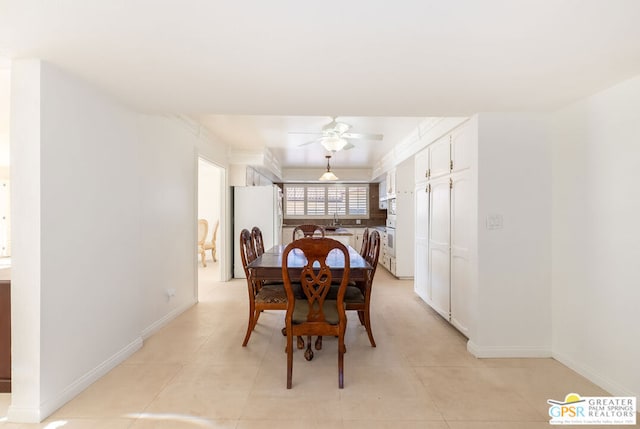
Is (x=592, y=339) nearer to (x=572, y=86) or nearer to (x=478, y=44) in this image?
(x=572, y=86)

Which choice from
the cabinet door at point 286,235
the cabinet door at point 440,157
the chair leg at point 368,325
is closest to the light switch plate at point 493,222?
the cabinet door at point 440,157

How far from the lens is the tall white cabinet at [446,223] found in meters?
2.76

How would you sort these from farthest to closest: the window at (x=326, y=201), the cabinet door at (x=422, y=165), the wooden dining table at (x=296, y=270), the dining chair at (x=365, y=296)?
1. the window at (x=326, y=201)
2. the cabinet door at (x=422, y=165)
3. the dining chair at (x=365, y=296)
4. the wooden dining table at (x=296, y=270)

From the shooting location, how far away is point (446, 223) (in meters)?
3.17

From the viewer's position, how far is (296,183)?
28.0 feet

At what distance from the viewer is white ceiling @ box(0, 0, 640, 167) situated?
50.9 inches

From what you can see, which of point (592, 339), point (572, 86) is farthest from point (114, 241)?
A: point (592, 339)

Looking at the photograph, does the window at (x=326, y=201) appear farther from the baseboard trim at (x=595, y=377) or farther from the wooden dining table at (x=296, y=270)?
the baseboard trim at (x=595, y=377)

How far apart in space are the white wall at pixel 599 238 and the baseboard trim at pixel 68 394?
357cm

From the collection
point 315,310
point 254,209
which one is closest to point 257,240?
point 315,310

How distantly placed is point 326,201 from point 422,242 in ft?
15.6

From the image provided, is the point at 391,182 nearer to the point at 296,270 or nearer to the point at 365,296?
the point at 365,296

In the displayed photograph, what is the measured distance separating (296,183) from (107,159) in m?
6.33

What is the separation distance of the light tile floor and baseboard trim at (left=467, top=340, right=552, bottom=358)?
0.06 m
